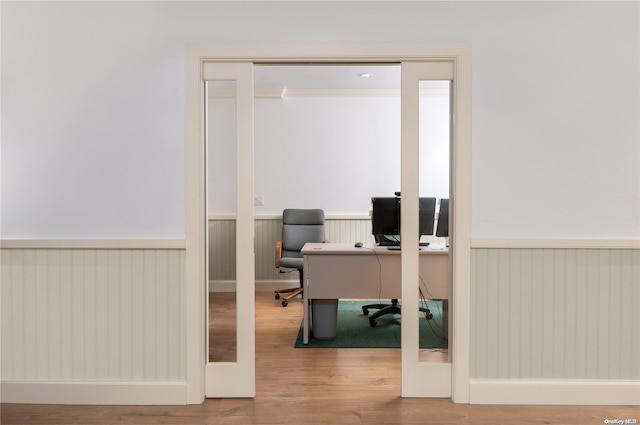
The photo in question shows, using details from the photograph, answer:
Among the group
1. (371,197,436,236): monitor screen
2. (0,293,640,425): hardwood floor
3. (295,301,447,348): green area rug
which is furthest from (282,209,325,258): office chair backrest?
(0,293,640,425): hardwood floor

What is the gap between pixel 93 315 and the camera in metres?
2.84

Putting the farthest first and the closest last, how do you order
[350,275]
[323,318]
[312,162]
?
[312,162]
[323,318]
[350,275]

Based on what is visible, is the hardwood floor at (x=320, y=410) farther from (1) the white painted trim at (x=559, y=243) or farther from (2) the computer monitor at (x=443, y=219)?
(2) the computer monitor at (x=443, y=219)

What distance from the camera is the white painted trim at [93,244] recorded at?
2.82 metres

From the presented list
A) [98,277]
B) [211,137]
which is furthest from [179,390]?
[211,137]

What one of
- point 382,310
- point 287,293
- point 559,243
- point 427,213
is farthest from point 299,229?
point 559,243

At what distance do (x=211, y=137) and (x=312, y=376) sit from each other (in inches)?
155

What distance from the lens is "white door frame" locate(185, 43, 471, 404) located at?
9.15 ft

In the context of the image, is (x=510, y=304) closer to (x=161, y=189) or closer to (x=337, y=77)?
(x=161, y=189)

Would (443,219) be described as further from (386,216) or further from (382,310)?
(382,310)

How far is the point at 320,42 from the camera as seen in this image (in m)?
2.81

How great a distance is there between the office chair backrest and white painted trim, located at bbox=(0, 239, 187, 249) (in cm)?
317

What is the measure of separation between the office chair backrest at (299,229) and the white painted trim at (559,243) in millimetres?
3366

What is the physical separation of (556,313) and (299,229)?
3.65m
